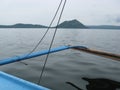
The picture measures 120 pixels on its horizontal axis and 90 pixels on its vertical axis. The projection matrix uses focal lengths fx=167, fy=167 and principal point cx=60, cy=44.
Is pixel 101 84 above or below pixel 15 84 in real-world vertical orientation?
below

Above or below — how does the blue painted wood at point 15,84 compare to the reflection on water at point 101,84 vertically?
above

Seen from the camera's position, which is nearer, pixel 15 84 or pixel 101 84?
pixel 15 84

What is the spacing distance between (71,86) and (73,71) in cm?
265

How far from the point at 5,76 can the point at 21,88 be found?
0.99 meters

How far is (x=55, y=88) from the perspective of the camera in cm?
744

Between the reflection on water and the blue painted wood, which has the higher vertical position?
the blue painted wood

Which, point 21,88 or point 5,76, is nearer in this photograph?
point 21,88

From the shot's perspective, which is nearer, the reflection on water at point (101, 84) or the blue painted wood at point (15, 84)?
the blue painted wood at point (15, 84)

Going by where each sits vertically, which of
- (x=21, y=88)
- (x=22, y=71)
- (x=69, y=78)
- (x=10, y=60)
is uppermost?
(x=21, y=88)

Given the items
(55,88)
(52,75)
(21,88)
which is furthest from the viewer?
(52,75)

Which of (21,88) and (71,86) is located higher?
(21,88)

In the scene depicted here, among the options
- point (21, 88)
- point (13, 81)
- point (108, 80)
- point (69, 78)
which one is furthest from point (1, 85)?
point (108, 80)

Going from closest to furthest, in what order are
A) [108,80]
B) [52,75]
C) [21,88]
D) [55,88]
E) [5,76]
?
[21,88] < [5,76] < [55,88] < [108,80] < [52,75]

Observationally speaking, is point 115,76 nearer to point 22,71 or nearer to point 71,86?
point 71,86
